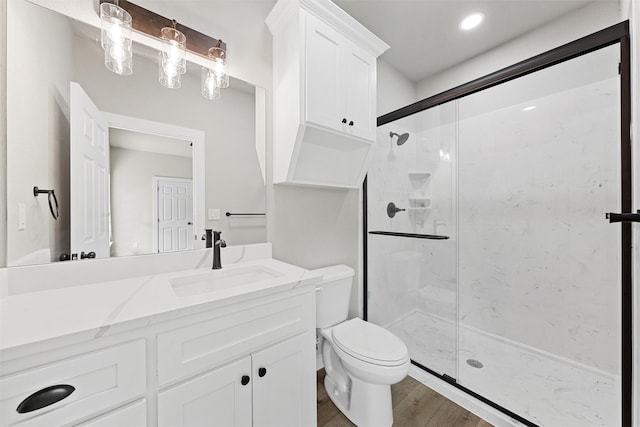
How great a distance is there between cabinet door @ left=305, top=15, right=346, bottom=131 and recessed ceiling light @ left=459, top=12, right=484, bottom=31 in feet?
3.42

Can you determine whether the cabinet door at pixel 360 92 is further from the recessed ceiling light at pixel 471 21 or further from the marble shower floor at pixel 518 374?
the marble shower floor at pixel 518 374

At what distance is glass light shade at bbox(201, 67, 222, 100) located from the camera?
131 cm

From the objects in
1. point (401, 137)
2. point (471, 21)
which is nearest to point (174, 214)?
point (401, 137)

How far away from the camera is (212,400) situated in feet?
2.70

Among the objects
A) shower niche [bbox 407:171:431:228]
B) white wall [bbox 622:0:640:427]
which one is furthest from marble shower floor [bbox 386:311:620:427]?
shower niche [bbox 407:171:431:228]

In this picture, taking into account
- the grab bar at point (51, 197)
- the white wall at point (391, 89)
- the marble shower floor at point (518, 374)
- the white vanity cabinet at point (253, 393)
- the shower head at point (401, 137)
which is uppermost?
the white wall at point (391, 89)

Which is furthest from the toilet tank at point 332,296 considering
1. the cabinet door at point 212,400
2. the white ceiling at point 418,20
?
the white ceiling at point 418,20

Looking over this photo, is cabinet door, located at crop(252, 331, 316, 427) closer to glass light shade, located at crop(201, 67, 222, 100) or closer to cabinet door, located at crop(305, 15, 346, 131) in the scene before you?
cabinet door, located at crop(305, 15, 346, 131)

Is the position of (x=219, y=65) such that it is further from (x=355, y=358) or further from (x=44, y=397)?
(x=355, y=358)

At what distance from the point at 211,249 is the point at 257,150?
0.62 meters

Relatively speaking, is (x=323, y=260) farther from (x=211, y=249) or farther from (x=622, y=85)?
(x=622, y=85)

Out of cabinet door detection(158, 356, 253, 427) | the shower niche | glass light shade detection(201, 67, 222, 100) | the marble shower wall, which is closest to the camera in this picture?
cabinet door detection(158, 356, 253, 427)

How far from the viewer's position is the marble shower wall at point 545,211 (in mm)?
1651

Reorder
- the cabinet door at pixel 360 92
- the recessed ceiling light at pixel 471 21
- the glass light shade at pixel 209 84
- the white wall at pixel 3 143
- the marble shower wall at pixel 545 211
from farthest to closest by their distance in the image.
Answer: the recessed ceiling light at pixel 471 21 → the marble shower wall at pixel 545 211 → the cabinet door at pixel 360 92 → the glass light shade at pixel 209 84 → the white wall at pixel 3 143
